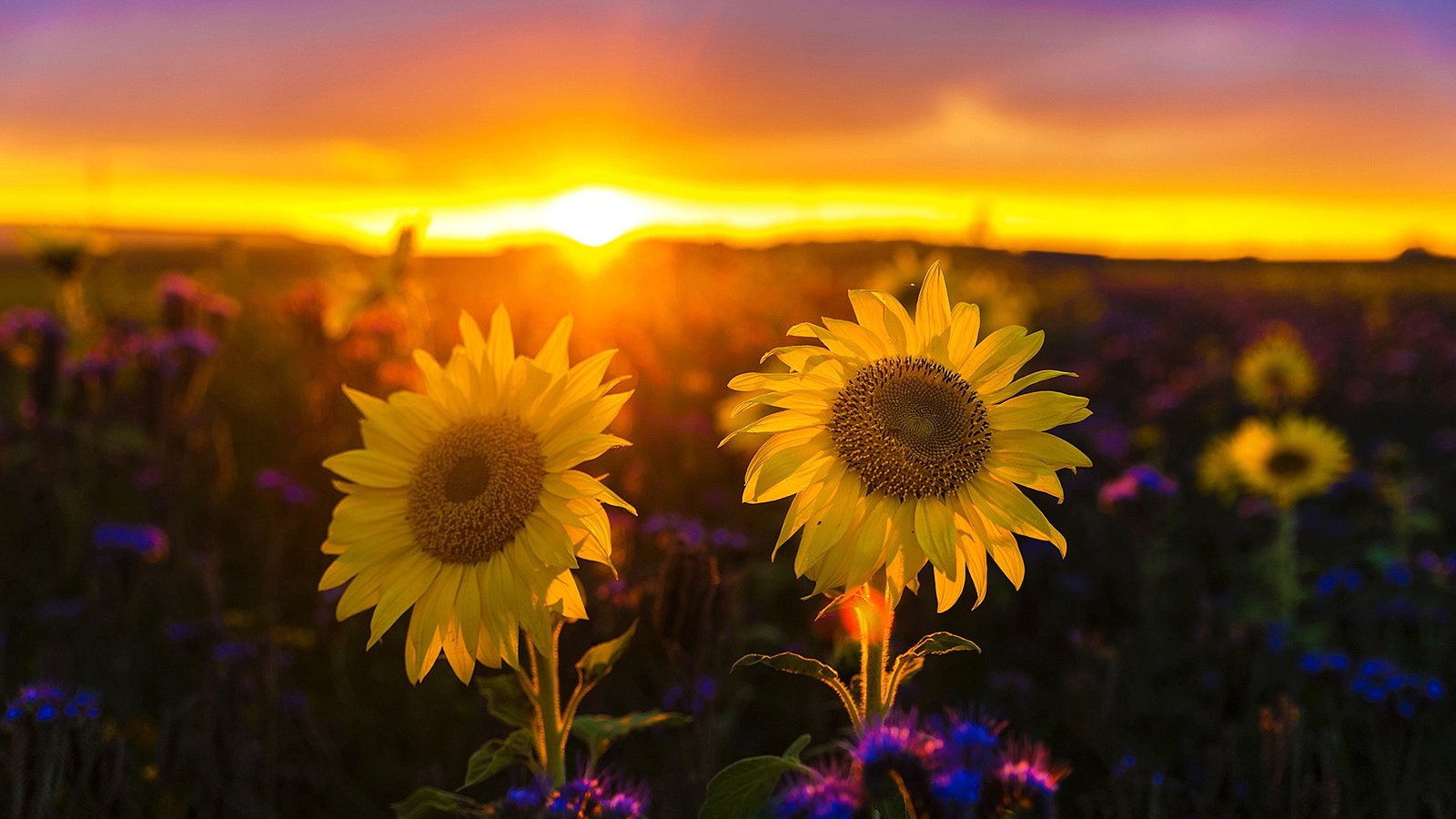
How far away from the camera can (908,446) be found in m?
1.92

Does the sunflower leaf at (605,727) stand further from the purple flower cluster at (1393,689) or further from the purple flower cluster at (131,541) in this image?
the purple flower cluster at (131,541)

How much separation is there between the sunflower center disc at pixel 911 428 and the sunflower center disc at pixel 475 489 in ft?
2.24

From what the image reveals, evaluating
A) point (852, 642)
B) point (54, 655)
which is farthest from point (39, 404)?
point (852, 642)

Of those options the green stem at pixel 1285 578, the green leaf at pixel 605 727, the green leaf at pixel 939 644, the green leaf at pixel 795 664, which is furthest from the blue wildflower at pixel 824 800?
the green stem at pixel 1285 578

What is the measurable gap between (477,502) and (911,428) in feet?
3.11

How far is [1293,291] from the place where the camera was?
2716 cm

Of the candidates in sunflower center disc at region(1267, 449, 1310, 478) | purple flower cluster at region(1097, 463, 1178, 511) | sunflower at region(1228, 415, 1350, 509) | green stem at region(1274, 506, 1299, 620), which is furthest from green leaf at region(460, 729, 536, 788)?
sunflower center disc at region(1267, 449, 1310, 478)

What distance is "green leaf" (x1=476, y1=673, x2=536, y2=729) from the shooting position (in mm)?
2090

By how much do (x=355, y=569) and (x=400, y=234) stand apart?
295 centimetres

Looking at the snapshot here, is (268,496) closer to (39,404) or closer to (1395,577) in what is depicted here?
(39,404)

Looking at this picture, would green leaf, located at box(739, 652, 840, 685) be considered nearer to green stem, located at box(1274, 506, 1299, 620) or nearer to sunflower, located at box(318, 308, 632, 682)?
sunflower, located at box(318, 308, 632, 682)

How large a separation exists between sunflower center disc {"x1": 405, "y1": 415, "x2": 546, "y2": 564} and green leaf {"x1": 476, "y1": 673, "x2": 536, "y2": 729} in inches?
11.3

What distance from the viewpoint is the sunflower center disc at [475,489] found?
2033 mm

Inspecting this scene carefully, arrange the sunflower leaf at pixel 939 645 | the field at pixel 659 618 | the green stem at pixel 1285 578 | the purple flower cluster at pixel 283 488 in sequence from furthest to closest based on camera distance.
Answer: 1. the green stem at pixel 1285 578
2. the purple flower cluster at pixel 283 488
3. the field at pixel 659 618
4. the sunflower leaf at pixel 939 645
